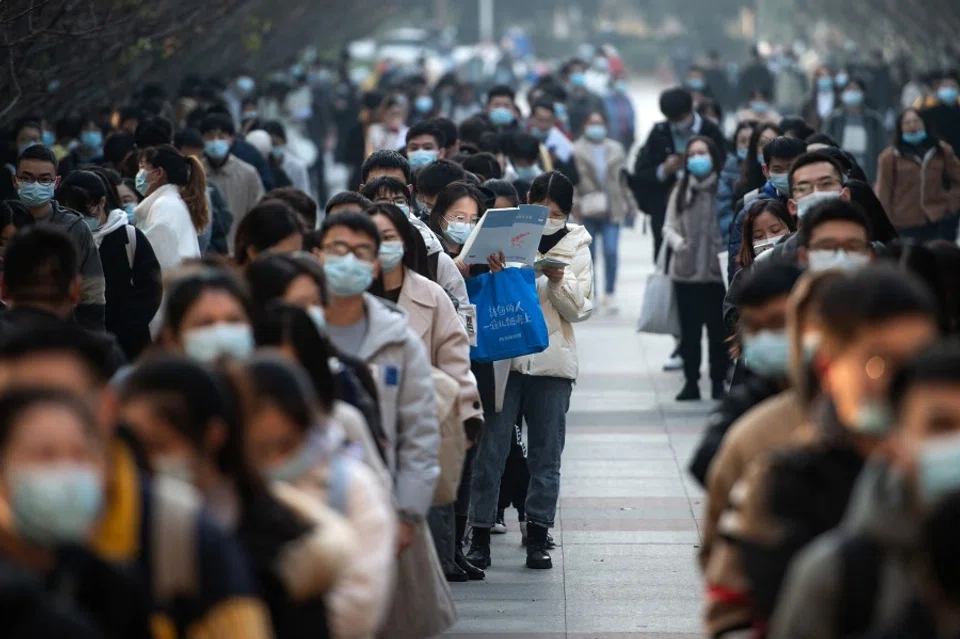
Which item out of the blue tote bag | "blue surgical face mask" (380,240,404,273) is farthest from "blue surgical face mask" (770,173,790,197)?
"blue surgical face mask" (380,240,404,273)

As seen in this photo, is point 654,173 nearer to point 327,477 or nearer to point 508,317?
point 508,317

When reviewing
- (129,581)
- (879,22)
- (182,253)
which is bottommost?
(879,22)

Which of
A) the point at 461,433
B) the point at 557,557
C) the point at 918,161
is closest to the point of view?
the point at 461,433

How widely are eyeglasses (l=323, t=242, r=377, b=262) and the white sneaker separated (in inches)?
355

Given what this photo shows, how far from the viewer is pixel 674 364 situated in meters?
15.6

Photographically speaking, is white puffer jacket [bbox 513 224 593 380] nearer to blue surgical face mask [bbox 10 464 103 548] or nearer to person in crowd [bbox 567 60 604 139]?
blue surgical face mask [bbox 10 464 103 548]

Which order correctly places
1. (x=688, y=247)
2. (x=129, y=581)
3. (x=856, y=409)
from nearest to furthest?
(x=129, y=581)
(x=856, y=409)
(x=688, y=247)

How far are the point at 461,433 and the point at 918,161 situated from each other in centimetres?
1026

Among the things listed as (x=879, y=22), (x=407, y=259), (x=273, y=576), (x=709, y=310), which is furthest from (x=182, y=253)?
(x=879, y=22)

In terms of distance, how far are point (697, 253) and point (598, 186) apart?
13.4ft

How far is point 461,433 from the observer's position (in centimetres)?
735

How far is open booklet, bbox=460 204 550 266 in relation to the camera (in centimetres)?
898

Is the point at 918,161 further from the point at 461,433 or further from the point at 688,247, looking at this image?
the point at 461,433

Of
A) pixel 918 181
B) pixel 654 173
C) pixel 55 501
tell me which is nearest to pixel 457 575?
pixel 55 501
